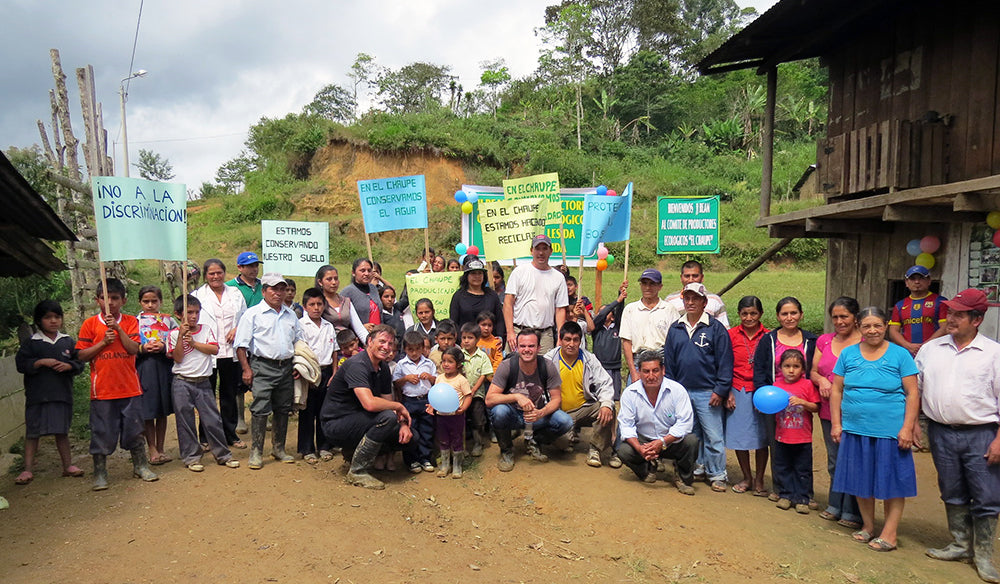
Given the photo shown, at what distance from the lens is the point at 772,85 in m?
10.3

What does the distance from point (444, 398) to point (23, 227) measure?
4.38m

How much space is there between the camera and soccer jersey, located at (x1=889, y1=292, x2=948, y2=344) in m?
7.00

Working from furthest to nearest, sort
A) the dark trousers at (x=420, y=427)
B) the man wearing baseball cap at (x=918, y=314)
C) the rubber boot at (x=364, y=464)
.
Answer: the man wearing baseball cap at (x=918, y=314) < the dark trousers at (x=420, y=427) < the rubber boot at (x=364, y=464)

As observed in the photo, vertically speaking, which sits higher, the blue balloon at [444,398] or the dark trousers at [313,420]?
the blue balloon at [444,398]

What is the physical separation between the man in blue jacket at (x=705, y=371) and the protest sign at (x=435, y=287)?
2800 millimetres

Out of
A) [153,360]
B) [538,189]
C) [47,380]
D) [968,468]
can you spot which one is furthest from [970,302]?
[47,380]

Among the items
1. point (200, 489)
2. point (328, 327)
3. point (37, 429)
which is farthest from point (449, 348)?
point (37, 429)

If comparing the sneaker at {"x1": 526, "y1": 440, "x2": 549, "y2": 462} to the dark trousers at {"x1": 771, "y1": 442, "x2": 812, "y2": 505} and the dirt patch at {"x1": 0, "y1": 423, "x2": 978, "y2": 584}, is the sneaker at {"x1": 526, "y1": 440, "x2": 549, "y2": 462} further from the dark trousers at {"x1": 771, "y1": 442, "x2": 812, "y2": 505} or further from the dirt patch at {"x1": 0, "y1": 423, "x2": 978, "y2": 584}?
the dark trousers at {"x1": 771, "y1": 442, "x2": 812, "y2": 505}

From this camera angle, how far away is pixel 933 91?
8.49m

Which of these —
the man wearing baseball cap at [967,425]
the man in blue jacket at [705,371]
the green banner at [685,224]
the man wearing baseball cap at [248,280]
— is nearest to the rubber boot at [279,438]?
the man wearing baseball cap at [248,280]

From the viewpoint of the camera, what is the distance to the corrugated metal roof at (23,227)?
18.3 ft

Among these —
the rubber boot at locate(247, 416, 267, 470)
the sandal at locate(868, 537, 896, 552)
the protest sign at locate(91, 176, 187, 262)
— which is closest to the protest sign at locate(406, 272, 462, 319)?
the rubber boot at locate(247, 416, 267, 470)

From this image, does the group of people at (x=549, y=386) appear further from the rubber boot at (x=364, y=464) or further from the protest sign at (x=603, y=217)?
the protest sign at (x=603, y=217)

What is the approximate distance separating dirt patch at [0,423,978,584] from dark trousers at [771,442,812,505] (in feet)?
0.79
